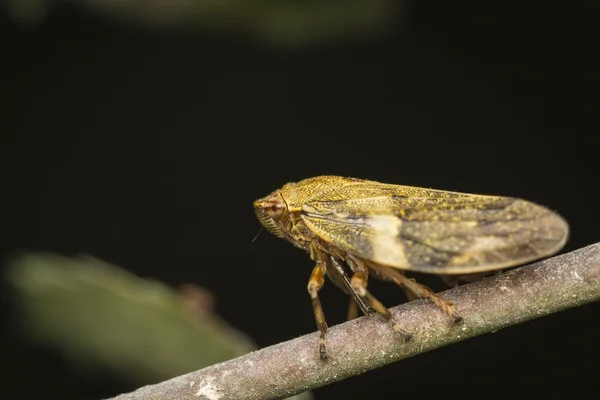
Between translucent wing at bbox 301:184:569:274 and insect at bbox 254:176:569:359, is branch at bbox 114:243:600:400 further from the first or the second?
translucent wing at bbox 301:184:569:274

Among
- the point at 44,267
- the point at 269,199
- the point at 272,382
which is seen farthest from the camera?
the point at 269,199

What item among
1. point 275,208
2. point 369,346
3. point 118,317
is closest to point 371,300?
point 369,346

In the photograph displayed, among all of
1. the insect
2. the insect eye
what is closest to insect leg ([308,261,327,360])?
the insect

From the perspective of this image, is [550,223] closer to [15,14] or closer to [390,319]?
[390,319]

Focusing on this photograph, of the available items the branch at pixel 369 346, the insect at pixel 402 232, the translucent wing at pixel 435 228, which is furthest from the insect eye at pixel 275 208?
the branch at pixel 369 346

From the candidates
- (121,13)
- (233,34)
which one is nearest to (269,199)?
(233,34)
